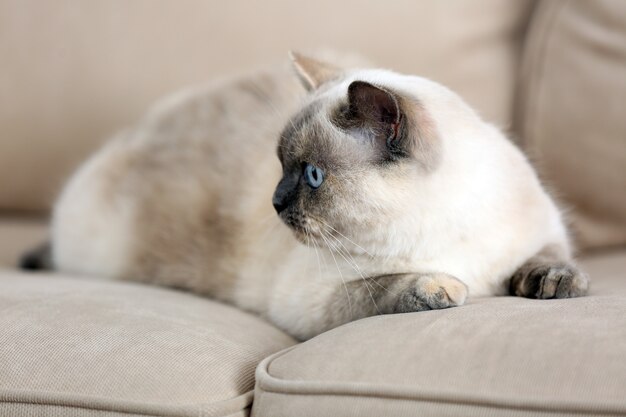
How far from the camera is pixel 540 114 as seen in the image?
2053 mm

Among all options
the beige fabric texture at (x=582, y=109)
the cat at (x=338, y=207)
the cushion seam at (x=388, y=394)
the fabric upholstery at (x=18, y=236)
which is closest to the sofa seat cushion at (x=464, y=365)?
the cushion seam at (x=388, y=394)

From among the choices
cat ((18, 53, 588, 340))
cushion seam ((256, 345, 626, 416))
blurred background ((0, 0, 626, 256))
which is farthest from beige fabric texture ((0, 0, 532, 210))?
cushion seam ((256, 345, 626, 416))

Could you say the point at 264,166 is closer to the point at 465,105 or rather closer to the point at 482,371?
the point at 465,105

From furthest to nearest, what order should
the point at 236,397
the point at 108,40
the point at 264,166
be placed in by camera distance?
the point at 108,40 → the point at 264,166 → the point at 236,397

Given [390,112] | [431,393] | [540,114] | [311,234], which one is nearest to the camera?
[431,393]

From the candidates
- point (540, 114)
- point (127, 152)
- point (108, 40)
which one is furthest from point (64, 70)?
point (540, 114)

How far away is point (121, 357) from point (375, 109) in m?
0.60

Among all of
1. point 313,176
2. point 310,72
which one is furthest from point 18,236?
point 313,176

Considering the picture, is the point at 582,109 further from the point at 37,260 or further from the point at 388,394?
the point at 37,260

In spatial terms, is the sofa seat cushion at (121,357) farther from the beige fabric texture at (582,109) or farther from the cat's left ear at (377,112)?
the beige fabric texture at (582,109)

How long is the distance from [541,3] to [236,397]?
57.5 inches

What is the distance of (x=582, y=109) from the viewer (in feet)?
6.53

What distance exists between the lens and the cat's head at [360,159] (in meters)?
1.33

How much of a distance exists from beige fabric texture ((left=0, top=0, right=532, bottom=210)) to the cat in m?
0.30
